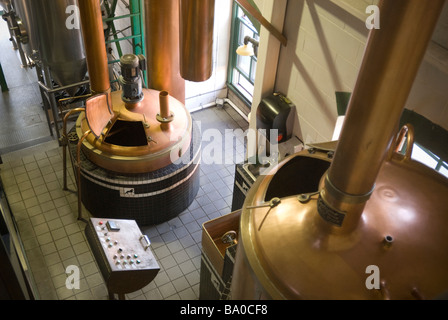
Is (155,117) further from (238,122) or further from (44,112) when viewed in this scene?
(44,112)

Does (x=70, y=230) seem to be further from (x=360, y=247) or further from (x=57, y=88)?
Result: (x=360, y=247)

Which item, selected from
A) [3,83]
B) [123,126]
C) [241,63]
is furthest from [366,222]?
[3,83]

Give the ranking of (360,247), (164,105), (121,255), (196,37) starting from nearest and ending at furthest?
(360,247), (121,255), (196,37), (164,105)

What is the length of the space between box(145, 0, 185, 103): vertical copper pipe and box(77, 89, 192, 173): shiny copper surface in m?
0.33

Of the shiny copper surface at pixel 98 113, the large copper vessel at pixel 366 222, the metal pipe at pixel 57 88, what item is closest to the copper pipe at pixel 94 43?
the shiny copper surface at pixel 98 113

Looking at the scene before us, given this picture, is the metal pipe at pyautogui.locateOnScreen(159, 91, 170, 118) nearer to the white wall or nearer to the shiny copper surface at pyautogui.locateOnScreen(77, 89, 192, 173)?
the shiny copper surface at pyautogui.locateOnScreen(77, 89, 192, 173)

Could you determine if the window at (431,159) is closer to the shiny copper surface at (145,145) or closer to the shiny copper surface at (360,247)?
the shiny copper surface at (360,247)

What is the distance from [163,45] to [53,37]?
159 cm

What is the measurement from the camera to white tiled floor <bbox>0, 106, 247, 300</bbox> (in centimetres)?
545

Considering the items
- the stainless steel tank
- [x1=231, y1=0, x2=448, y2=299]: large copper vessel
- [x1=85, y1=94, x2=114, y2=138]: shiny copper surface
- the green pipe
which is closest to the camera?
[x1=231, y1=0, x2=448, y2=299]: large copper vessel

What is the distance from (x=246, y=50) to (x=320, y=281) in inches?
194

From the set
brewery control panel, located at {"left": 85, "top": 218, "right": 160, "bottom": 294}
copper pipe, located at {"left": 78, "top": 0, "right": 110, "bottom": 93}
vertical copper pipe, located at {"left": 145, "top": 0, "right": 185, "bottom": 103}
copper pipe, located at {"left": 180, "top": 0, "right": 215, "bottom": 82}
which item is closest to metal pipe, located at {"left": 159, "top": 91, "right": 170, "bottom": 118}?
vertical copper pipe, located at {"left": 145, "top": 0, "right": 185, "bottom": 103}

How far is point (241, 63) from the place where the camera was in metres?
8.07

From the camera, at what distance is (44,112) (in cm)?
791
